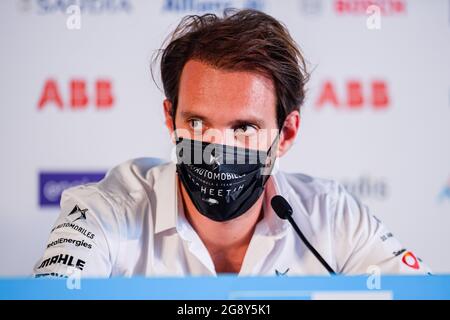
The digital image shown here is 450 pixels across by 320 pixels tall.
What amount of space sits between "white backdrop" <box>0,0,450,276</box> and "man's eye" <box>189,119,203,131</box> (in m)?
0.16

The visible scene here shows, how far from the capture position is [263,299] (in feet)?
6.35

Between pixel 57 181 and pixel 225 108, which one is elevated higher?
pixel 225 108

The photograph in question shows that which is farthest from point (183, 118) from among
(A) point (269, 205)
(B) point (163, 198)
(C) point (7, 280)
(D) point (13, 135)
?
(C) point (7, 280)

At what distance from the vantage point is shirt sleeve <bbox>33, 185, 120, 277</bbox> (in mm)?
1737

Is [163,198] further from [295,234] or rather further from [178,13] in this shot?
[178,13]

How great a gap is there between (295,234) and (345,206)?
18 cm

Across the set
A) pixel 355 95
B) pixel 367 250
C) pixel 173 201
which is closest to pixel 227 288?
pixel 173 201

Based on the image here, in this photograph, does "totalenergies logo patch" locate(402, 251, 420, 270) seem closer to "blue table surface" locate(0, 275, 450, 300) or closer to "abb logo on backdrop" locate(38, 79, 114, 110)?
"blue table surface" locate(0, 275, 450, 300)

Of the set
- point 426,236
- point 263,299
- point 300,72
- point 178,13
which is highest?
point 178,13

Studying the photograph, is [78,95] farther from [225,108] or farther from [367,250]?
[367,250]

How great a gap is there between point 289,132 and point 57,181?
27.3 inches

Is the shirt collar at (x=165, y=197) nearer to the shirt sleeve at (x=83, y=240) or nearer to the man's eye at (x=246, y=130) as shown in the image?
the shirt sleeve at (x=83, y=240)

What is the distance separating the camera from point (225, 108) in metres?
1.82

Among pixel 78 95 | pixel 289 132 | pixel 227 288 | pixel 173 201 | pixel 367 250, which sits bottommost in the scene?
pixel 227 288
